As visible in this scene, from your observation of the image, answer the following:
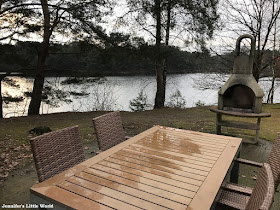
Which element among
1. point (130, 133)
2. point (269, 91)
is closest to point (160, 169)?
point (130, 133)

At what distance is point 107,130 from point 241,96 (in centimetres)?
364

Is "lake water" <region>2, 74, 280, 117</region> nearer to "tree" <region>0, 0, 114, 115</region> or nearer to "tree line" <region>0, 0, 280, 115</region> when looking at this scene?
"tree line" <region>0, 0, 280, 115</region>

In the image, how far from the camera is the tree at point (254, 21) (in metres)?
11.8

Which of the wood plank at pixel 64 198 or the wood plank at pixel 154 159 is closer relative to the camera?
the wood plank at pixel 64 198

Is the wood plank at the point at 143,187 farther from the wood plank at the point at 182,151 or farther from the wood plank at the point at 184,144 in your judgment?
the wood plank at the point at 184,144

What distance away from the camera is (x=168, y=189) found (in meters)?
1.54

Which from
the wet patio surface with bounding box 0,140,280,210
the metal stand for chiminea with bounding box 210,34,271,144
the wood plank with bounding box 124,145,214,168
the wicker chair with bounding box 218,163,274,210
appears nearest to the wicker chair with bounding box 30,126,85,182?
the wood plank with bounding box 124,145,214,168

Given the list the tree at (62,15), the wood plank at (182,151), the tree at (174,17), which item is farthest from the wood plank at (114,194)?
the tree at (62,15)

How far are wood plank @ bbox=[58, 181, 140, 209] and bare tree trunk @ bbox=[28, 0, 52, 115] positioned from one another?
8282 mm

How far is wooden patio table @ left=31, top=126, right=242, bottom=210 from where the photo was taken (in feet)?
4.54

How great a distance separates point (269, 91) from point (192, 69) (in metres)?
5.04

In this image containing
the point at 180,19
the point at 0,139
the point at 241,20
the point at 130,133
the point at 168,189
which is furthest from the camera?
the point at 241,20

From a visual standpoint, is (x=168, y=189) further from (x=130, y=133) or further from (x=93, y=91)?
(x=93, y=91)

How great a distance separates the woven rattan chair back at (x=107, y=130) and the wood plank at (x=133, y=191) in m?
0.98
